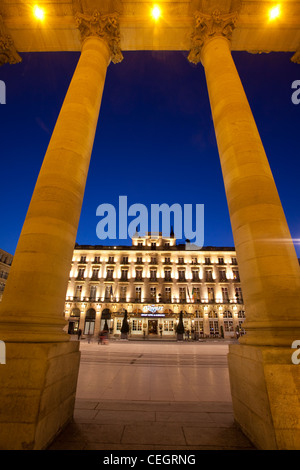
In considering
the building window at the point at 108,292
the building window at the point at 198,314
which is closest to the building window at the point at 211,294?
the building window at the point at 198,314

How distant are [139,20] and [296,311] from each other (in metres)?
9.30

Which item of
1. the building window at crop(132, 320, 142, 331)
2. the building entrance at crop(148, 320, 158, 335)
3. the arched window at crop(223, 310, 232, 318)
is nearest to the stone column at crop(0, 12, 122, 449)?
the building window at crop(132, 320, 142, 331)

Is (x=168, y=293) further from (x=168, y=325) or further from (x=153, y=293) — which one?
(x=168, y=325)

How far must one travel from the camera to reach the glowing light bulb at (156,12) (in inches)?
267

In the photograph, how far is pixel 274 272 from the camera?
327 centimetres

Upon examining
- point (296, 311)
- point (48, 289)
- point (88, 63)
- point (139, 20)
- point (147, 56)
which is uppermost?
point (147, 56)

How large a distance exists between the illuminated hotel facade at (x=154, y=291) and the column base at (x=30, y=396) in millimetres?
34217

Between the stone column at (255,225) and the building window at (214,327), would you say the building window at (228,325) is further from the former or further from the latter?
the stone column at (255,225)

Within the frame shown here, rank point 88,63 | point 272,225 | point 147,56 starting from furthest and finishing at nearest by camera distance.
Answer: point 147,56 < point 88,63 < point 272,225

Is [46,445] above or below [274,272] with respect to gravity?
below

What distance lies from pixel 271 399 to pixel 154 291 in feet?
119

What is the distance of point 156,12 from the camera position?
269 inches
